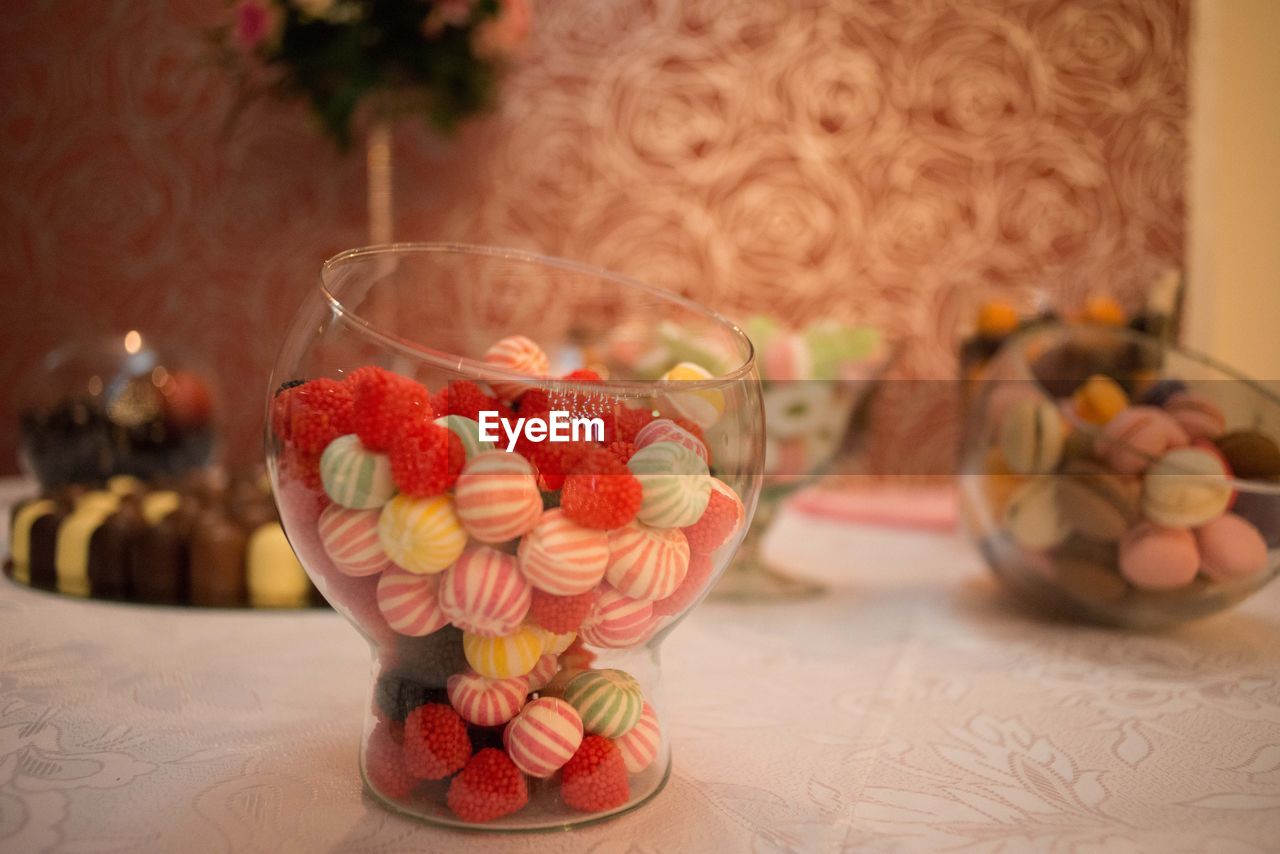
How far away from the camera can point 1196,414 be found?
74 centimetres

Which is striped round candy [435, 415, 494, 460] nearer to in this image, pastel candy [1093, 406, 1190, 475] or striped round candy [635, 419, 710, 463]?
striped round candy [635, 419, 710, 463]

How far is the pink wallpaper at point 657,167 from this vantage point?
1454mm

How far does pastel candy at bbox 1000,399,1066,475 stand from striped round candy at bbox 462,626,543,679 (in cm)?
51

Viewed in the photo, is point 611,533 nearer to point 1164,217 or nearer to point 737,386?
point 737,386

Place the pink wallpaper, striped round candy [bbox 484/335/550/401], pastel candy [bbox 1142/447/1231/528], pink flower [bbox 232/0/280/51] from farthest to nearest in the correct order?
1. the pink wallpaper
2. pink flower [bbox 232/0/280/51]
3. pastel candy [bbox 1142/447/1231/528]
4. striped round candy [bbox 484/335/550/401]

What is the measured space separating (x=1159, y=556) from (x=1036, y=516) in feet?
0.32

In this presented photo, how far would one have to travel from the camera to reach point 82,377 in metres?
1.09

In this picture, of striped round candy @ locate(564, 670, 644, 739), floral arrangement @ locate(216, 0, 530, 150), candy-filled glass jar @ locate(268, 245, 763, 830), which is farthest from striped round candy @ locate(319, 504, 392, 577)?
floral arrangement @ locate(216, 0, 530, 150)

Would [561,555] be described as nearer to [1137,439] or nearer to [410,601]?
[410,601]

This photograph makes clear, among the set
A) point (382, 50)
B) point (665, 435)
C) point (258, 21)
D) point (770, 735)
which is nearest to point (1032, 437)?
point (770, 735)

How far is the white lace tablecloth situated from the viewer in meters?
0.44

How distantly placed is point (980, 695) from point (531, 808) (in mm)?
349

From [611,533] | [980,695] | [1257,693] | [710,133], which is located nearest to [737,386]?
[611,533]

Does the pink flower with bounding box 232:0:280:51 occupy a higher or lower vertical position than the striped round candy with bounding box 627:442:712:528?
higher
